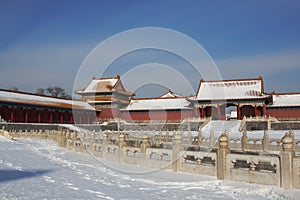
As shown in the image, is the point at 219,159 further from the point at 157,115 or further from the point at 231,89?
the point at 157,115

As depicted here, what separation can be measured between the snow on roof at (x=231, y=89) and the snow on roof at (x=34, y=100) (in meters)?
17.6

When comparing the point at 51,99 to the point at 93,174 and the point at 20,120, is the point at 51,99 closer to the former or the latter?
the point at 20,120

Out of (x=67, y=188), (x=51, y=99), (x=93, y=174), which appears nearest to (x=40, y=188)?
(x=67, y=188)

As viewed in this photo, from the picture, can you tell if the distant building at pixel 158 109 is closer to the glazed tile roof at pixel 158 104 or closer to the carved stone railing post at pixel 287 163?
the glazed tile roof at pixel 158 104

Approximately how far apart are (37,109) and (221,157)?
3321cm

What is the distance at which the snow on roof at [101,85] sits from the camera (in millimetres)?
54906

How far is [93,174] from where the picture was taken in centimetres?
895

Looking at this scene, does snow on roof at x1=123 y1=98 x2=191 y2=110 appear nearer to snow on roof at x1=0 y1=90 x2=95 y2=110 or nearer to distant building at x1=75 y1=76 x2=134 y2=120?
distant building at x1=75 y1=76 x2=134 y2=120

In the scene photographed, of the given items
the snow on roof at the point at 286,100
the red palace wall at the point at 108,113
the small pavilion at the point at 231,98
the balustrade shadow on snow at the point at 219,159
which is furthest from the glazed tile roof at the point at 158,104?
the balustrade shadow on snow at the point at 219,159

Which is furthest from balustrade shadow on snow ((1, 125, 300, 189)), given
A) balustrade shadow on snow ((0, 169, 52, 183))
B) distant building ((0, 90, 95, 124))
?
distant building ((0, 90, 95, 124))

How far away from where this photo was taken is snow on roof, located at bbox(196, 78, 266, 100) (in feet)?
133

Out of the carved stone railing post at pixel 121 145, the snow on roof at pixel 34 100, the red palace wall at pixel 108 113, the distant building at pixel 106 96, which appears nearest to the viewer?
the carved stone railing post at pixel 121 145

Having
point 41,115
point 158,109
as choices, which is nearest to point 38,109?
point 41,115

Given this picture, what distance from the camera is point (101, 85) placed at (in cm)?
5638
